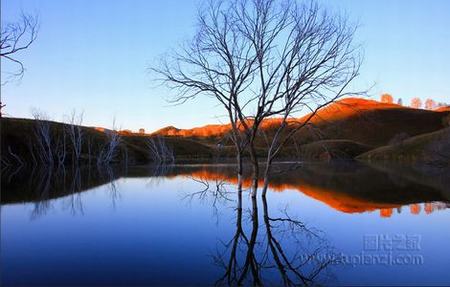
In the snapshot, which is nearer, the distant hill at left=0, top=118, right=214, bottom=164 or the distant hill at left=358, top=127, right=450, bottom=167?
the distant hill at left=0, top=118, right=214, bottom=164

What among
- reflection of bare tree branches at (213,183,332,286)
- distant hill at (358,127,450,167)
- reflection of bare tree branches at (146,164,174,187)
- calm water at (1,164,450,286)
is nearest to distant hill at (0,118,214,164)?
→ reflection of bare tree branches at (146,164,174,187)

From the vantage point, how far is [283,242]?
1339 centimetres

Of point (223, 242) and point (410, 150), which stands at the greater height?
point (410, 150)

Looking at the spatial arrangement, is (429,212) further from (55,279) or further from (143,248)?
(55,279)

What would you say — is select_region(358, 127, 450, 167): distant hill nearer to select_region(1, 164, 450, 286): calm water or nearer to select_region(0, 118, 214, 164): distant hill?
select_region(0, 118, 214, 164): distant hill

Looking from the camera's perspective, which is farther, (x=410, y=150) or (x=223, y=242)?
(x=410, y=150)

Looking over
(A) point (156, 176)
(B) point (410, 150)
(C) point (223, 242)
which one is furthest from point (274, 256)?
(B) point (410, 150)

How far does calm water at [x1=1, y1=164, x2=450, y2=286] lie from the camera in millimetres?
9633

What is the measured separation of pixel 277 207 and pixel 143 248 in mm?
10863

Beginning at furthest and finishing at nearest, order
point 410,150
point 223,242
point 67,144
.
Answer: point 410,150
point 67,144
point 223,242

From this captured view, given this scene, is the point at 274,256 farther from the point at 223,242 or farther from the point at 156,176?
the point at 156,176

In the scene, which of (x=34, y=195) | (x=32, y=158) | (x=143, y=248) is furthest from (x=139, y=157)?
(x=143, y=248)

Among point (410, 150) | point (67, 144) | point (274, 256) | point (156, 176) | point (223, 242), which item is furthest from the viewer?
point (410, 150)

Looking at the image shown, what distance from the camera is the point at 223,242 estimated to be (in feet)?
43.9
